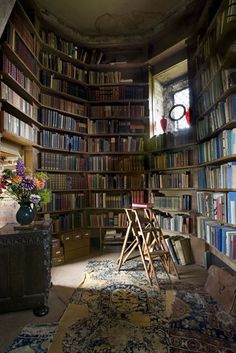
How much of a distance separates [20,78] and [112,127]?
1.68m

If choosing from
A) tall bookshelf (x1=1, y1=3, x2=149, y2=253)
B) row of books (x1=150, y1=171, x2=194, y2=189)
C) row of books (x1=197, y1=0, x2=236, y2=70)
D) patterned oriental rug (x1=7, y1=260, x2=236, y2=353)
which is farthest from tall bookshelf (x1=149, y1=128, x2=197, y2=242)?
patterned oriental rug (x1=7, y1=260, x2=236, y2=353)

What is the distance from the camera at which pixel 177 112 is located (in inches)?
159

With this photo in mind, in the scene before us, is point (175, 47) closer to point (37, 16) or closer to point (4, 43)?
point (37, 16)

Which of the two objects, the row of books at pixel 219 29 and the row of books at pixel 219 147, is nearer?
the row of books at pixel 219 29

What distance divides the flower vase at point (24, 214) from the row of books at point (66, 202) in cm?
110

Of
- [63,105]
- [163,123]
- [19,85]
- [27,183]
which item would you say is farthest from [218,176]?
[63,105]

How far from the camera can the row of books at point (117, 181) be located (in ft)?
13.1

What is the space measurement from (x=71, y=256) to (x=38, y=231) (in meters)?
1.58

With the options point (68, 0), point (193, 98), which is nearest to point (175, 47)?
point (193, 98)

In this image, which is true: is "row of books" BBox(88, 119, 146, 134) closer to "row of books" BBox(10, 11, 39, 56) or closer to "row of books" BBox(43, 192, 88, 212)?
"row of books" BBox(43, 192, 88, 212)

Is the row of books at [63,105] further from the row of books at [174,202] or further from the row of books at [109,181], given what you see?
the row of books at [174,202]

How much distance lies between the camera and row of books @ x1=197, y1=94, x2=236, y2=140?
84.7 inches

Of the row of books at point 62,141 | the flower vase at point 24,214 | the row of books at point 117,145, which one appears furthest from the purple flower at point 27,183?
the row of books at point 117,145

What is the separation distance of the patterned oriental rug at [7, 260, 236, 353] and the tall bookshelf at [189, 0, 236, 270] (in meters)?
0.57
